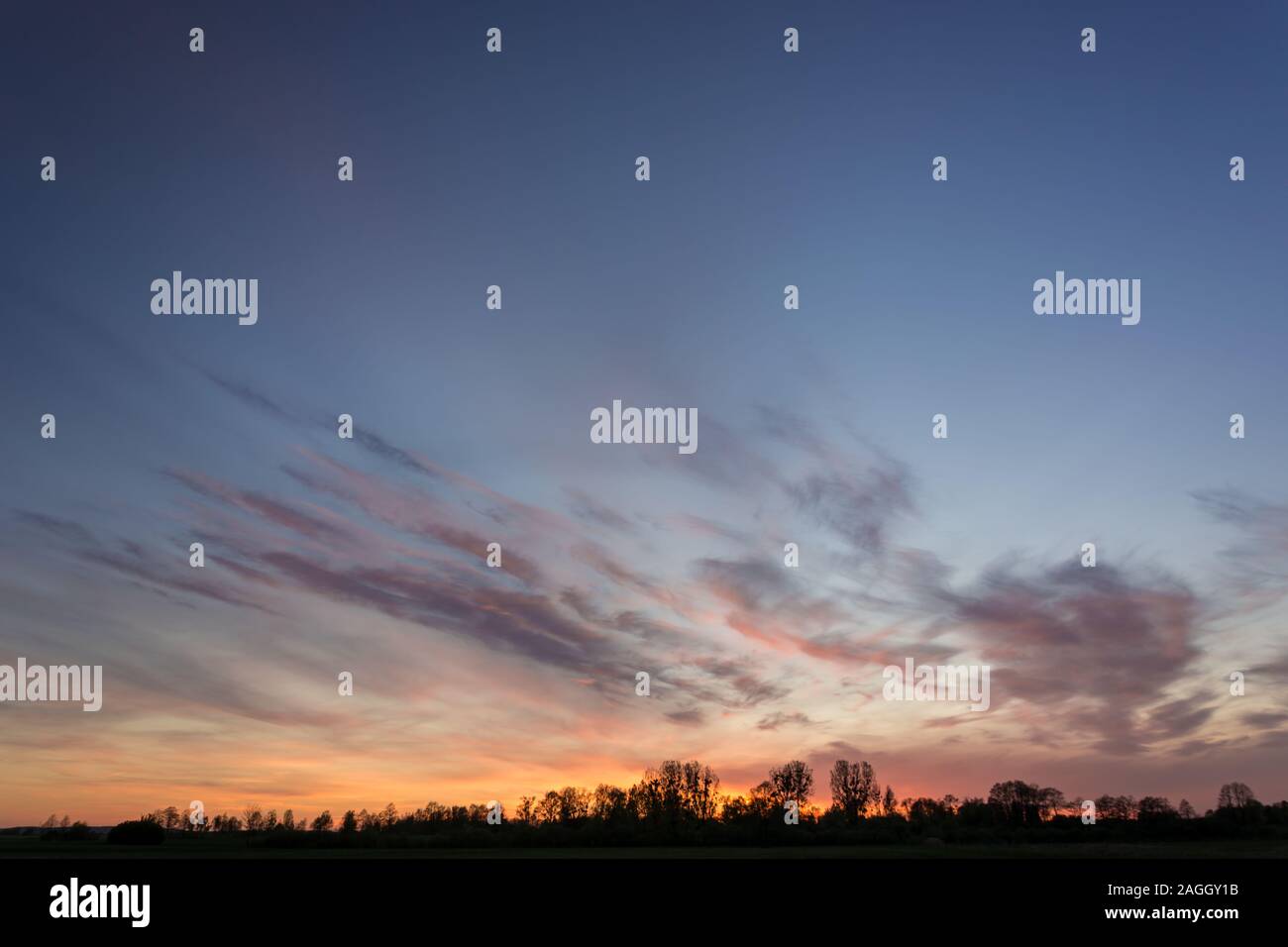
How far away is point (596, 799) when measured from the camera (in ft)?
509
